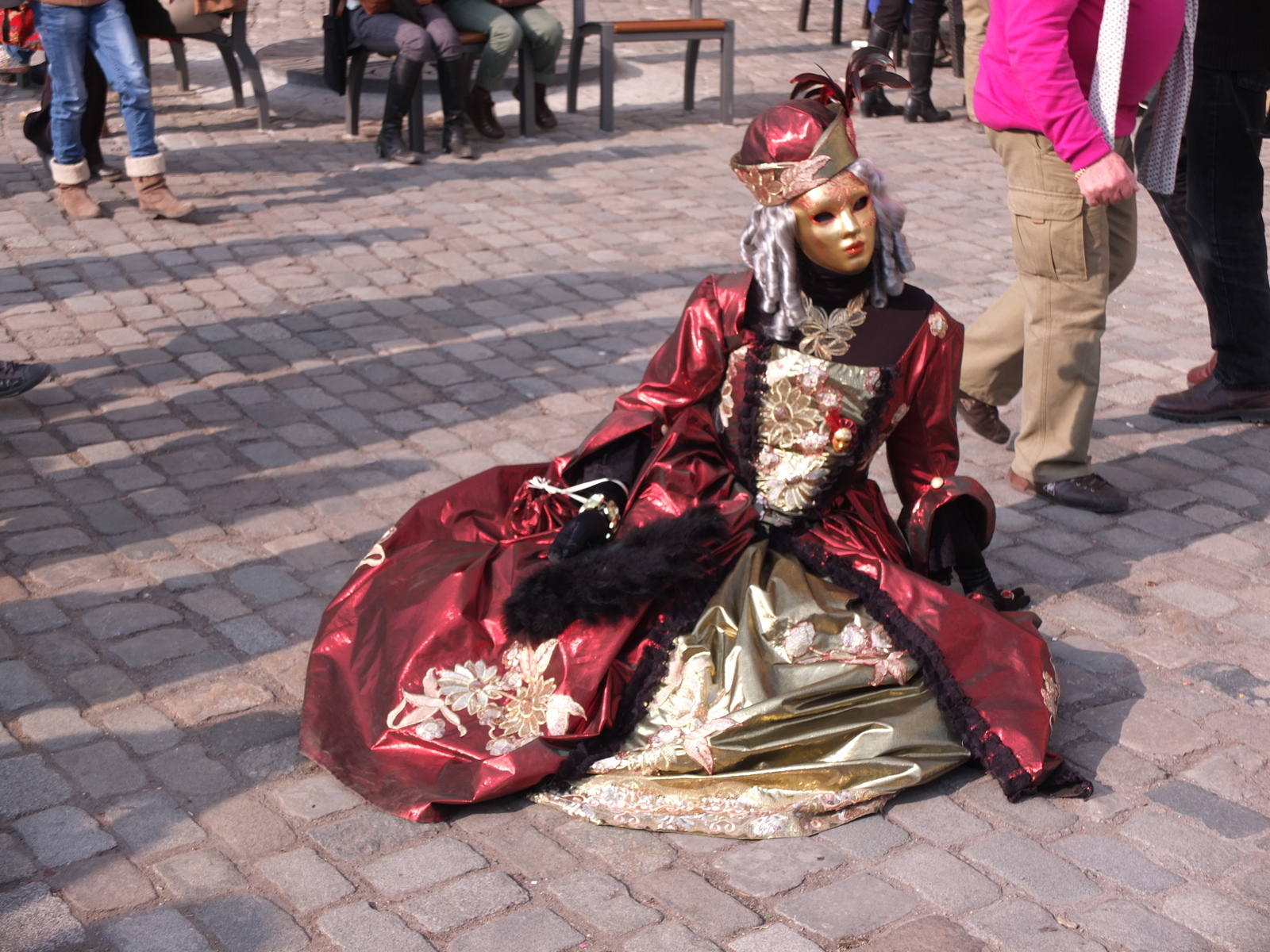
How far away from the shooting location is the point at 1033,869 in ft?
9.39

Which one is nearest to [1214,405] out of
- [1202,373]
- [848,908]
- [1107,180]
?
[1202,373]

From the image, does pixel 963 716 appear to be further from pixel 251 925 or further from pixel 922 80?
pixel 922 80

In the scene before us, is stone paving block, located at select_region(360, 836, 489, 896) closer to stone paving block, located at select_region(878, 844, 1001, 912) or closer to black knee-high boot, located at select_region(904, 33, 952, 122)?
stone paving block, located at select_region(878, 844, 1001, 912)

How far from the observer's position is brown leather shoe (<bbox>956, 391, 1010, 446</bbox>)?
4.95 meters

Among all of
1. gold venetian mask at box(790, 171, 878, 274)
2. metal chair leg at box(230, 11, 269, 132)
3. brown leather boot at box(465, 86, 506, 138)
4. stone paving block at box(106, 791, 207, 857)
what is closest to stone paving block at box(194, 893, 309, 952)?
stone paving block at box(106, 791, 207, 857)

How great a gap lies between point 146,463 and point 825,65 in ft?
28.4

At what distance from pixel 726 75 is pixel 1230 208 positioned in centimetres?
544

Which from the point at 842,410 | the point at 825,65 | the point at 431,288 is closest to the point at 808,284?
the point at 842,410

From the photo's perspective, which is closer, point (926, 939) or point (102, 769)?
point (926, 939)

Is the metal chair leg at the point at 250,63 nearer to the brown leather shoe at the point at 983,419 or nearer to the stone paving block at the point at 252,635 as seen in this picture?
the brown leather shoe at the point at 983,419

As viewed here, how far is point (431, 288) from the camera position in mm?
6598

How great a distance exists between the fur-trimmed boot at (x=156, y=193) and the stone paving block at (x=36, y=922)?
5295 mm

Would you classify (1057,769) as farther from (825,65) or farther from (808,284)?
(825,65)

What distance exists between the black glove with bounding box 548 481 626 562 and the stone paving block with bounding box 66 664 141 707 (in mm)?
1167
